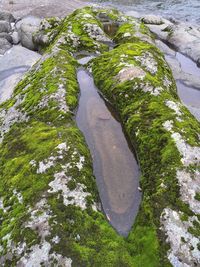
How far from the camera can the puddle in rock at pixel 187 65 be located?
20.5 meters

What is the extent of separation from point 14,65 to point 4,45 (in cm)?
535

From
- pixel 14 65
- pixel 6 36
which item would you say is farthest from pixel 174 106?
pixel 6 36

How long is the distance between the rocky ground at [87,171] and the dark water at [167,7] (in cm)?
2681

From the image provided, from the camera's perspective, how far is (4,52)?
2317 cm

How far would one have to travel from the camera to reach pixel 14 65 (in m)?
→ 19.7

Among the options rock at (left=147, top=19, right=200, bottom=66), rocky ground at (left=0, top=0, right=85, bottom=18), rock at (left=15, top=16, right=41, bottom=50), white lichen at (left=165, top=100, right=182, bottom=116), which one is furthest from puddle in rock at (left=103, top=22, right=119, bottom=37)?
rocky ground at (left=0, top=0, right=85, bottom=18)

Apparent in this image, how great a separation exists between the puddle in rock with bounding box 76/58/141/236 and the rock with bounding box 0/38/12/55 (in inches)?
532

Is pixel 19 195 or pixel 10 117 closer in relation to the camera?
pixel 19 195

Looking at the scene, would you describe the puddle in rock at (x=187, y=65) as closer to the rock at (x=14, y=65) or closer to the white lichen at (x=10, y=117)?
the rock at (x=14, y=65)

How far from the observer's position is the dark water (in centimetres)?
3724

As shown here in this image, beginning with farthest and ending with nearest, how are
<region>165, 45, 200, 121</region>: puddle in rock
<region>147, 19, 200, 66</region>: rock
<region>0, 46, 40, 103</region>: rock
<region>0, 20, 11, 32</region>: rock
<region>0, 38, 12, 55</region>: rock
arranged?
<region>0, 20, 11, 32</region>: rock < <region>0, 38, 12, 55</region>: rock < <region>147, 19, 200, 66</region>: rock < <region>0, 46, 40, 103</region>: rock < <region>165, 45, 200, 121</region>: puddle in rock

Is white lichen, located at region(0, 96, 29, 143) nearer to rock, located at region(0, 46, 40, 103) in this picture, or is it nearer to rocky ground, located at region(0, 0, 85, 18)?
rock, located at region(0, 46, 40, 103)

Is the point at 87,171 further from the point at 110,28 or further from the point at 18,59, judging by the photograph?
the point at 18,59

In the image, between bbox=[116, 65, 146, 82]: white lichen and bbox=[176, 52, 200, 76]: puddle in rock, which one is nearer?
bbox=[116, 65, 146, 82]: white lichen
